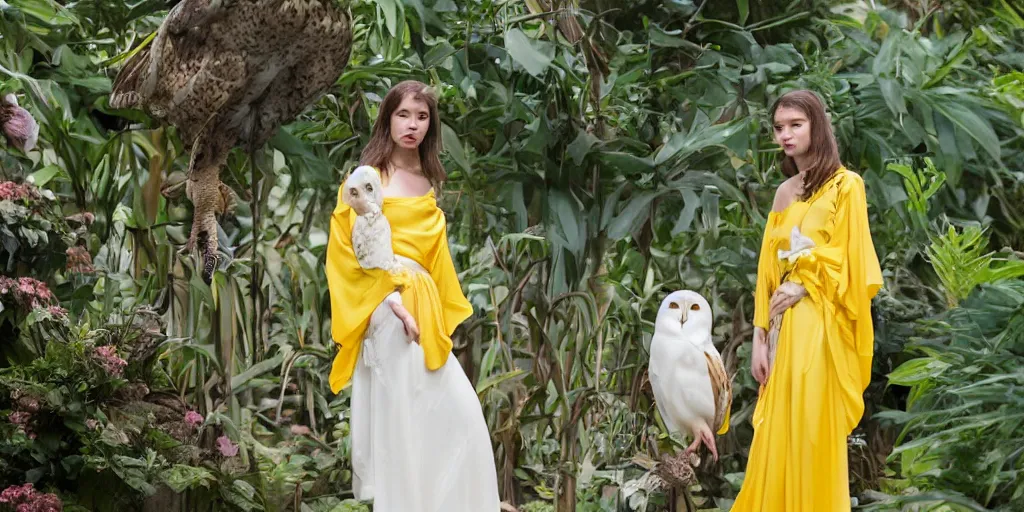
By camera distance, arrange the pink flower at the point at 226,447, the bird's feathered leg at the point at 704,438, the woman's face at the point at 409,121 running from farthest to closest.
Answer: the pink flower at the point at 226,447
the bird's feathered leg at the point at 704,438
the woman's face at the point at 409,121

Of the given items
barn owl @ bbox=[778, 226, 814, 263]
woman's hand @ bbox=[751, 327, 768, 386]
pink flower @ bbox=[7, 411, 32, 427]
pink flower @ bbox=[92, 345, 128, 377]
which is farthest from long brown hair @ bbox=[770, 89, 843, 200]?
pink flower @ bbox=[7, 411, 32, 427]

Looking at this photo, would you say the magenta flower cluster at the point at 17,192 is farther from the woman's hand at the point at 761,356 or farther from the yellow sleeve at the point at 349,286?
the woman's hand at the point at 761,356

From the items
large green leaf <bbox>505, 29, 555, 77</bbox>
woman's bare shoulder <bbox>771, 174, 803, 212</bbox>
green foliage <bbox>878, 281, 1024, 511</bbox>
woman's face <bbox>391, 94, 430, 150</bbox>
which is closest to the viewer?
woman's face <bbox>391, 94, 430, 150</bbox>

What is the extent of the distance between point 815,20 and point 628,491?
6.36 feet

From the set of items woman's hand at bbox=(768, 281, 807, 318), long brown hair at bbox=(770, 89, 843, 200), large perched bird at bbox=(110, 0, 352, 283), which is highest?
large perched bird at bbox=(110, 0, 352, 283)

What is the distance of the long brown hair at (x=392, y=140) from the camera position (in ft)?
12.1

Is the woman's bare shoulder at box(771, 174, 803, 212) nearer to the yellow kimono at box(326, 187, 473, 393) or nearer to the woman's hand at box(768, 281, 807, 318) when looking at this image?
the woman's hand at box(768, 281, 807, 318)

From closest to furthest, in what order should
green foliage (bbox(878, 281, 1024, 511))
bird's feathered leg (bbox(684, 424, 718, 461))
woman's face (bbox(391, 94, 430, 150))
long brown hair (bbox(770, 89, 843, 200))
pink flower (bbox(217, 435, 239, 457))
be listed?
woman's face (bbox(391, 94, 430, 150)) < long brown hair (bbox(770, 89, 843, 200)) < green foliage (bbox(878, 281, 1024, 511)) < bird's feathered leg (bbox(684, 424, 718, 461)) < pink flower (bbox(217, 435, 239, 457))

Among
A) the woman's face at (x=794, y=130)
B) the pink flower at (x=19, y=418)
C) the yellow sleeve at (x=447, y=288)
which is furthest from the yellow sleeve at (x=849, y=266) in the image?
the pink flower at (x=19, y=418)

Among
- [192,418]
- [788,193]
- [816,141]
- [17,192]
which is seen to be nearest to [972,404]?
[788,193]

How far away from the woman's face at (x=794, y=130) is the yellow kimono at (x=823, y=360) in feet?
→ 0.42

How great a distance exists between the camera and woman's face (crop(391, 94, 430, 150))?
12.0ft

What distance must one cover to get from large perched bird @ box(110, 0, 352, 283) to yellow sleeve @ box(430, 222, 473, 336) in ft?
2.18

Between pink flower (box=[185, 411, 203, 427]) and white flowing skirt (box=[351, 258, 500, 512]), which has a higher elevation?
white flowing skirt (box=[351, 258, 500, 512])
